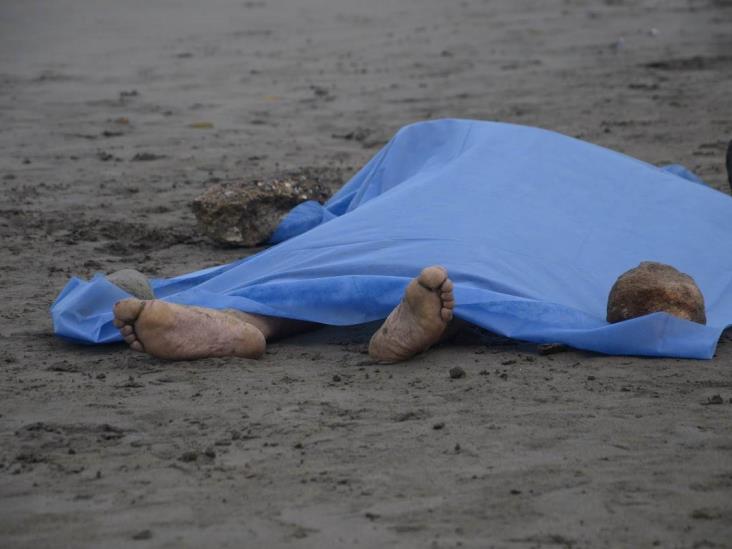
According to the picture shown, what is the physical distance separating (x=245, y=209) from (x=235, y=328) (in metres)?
1.55

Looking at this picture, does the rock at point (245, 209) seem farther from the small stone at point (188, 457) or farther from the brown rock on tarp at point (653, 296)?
the small stone at point (188, 457)

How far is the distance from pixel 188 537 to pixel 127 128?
5077mm

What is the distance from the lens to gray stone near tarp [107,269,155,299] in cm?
375

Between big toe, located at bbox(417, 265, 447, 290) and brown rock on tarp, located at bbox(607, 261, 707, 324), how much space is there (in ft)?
1.95

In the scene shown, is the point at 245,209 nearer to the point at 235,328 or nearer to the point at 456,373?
the point at 235,328

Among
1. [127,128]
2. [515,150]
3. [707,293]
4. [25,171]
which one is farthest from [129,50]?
[707,293]

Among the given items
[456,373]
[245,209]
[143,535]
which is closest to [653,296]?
[456,373]

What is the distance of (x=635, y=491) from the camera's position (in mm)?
2465

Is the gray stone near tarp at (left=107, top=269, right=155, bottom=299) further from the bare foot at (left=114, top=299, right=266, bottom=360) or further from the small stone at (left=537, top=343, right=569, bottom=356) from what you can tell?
the small stone at (left=537, top=343, right=569, bottom=356)

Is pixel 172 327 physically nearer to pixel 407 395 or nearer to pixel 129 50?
pixel 407 395

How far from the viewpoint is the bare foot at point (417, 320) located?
3.21 meters

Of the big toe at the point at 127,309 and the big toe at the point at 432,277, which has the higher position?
the big toe at the point at 432,277

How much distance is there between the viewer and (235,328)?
3410mm

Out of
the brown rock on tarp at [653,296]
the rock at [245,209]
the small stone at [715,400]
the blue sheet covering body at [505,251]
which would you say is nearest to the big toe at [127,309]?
the blue sheet covering body at [505,251]
